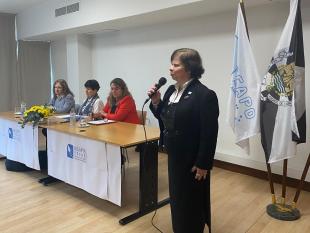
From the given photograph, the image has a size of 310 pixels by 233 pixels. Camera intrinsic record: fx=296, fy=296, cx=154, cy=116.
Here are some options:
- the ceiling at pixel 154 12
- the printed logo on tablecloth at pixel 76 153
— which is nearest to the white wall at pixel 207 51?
the ceiling at pixel 154 12

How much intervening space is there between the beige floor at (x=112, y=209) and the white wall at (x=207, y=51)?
1.67 feet

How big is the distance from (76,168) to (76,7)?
9.77 ft

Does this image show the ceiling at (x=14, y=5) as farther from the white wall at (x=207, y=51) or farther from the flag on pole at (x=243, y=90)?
the flag on pole at (x=243, y=90)

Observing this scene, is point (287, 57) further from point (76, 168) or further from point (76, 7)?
point (76, 7)

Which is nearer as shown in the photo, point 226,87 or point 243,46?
point 243,46

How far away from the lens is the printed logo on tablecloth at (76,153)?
116 inches

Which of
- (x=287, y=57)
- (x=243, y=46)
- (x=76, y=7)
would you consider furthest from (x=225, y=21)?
(x=76, y=7)

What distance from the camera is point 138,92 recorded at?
5242 mm

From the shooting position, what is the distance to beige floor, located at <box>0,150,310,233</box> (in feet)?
8.45

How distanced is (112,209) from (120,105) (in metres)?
1.36

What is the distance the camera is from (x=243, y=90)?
111 inches

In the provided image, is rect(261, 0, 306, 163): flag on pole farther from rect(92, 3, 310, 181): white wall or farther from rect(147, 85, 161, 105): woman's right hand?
rect(147, 85, 161, 105): woman's right hand

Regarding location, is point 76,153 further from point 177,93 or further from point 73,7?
point 73,7

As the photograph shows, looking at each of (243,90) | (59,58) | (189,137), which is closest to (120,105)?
(243,90)
